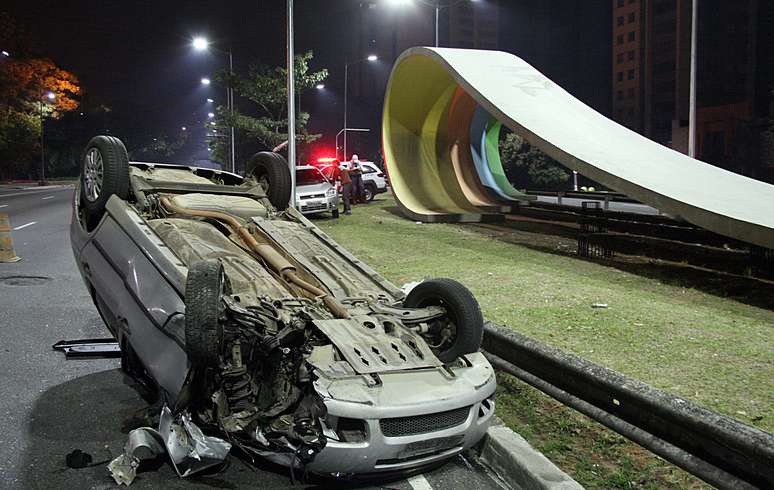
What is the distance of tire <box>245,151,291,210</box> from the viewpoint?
292 inches

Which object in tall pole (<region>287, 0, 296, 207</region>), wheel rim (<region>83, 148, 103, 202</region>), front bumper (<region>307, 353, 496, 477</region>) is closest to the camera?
front bumper (<region>307, 353, 496, 477</region>)

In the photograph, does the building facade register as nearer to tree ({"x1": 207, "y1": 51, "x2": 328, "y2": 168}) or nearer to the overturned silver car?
tree ({"x1": 207, "y1": 51, "x2": 328, "y2": 168})

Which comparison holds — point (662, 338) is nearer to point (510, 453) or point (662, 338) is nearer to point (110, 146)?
point (510, 453)

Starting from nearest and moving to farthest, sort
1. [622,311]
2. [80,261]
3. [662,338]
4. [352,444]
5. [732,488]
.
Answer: [732,488] → [352,444] → [80,261] → [662,338] → [622,311]

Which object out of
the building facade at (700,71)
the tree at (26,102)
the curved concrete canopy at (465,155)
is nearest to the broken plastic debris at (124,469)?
the curved concrete canopy at (465,155)

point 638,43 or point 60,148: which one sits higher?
point 638,43

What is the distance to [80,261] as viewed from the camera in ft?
19.9

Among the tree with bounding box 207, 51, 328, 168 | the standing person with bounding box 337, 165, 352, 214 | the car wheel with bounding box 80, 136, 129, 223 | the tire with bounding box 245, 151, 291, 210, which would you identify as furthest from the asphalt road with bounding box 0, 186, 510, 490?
the tree with bounding box 207, 51, 328, 168

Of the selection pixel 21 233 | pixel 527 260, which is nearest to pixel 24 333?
pixel 527 260

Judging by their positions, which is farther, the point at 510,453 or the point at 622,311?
the point at 622,311

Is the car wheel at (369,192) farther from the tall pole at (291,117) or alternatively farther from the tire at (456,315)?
the tire at (456,315)

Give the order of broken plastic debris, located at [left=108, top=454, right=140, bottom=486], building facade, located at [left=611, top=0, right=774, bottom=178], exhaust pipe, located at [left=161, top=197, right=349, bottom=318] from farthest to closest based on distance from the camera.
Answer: building facade, located at [left=611, top=0, right=774, bottom=178] → exhaust pipe, located at [left=161, top=197, right=349, bottom=318] → broken plastic debris, located at [left=108, top=454, right=140, bottom=486]

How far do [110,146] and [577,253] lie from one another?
9130mm

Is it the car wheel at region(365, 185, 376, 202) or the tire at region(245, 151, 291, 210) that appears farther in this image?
the car wheel at region(365, 185, 376, 202)
